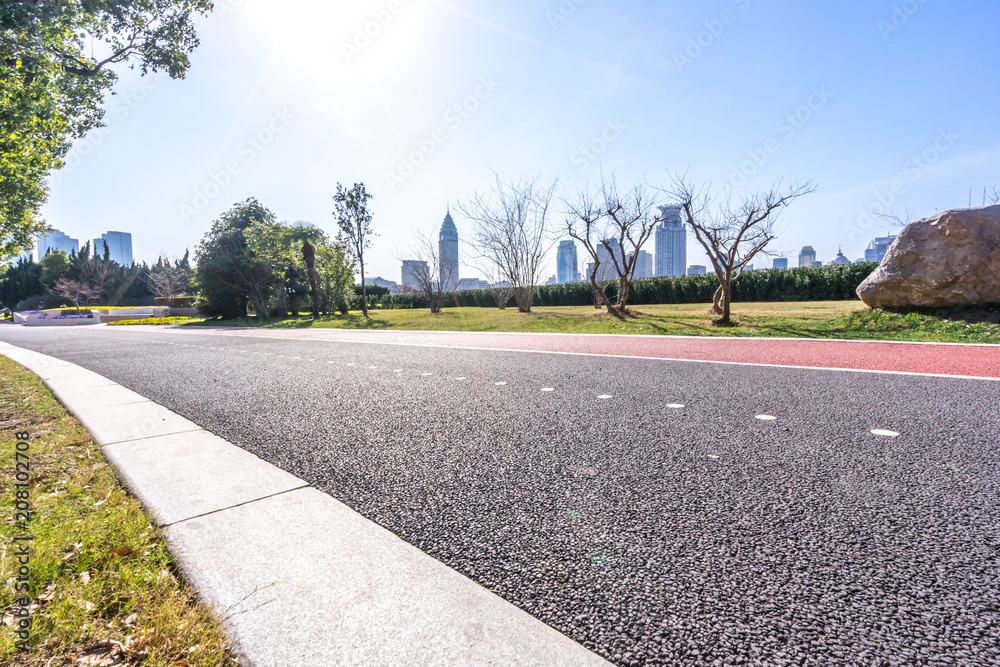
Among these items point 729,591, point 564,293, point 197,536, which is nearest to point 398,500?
point 197,536

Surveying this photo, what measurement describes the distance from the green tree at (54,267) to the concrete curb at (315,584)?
6506cm

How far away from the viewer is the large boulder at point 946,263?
9.77m

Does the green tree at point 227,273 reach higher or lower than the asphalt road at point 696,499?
higher

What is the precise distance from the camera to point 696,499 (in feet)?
7.37

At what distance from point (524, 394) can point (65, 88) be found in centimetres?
1354

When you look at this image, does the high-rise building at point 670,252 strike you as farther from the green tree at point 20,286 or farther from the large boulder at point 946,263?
the green tree at point 20,286

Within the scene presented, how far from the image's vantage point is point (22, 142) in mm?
6262

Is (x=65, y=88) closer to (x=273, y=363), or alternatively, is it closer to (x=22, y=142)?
(x=22, y=142)

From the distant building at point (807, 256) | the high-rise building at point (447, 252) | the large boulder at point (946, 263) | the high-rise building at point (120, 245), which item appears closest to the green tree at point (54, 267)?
the high-rise building at point (447, 252)

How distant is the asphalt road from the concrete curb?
0.13 meters

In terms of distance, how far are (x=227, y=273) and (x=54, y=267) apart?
125 feet

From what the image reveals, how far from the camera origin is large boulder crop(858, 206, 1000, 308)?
32.1 feet

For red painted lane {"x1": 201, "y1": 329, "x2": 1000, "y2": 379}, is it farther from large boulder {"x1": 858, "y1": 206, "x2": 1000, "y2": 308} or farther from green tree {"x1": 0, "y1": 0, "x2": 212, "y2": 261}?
green tree {"x1": 0, "y1": 0, "x2": 212, "y2": 261}

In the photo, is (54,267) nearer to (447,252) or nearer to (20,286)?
(20,286)
